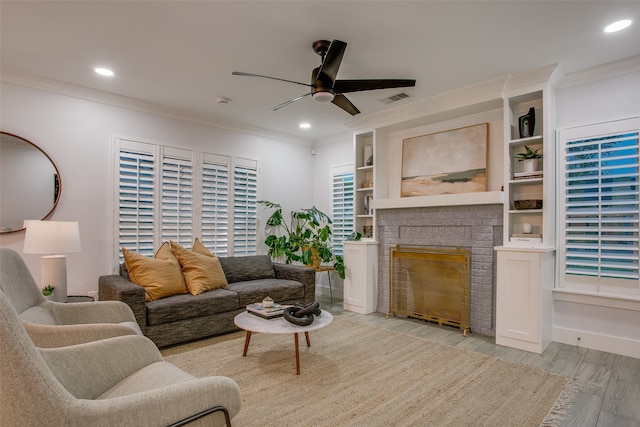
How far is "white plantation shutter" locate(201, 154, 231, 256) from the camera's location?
4.72 metres

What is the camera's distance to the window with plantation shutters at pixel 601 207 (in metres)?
3.10

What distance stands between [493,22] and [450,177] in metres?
1.96

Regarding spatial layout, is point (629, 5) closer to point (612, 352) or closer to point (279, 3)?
point (279, 3)

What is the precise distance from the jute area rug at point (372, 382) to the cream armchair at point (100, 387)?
0.78 meters

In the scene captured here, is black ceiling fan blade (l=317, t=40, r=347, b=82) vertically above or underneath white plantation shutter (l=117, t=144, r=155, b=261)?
above

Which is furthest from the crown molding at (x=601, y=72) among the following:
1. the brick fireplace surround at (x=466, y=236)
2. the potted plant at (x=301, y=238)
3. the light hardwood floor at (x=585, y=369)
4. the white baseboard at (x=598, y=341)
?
the potted plant at (x=301, y=238)

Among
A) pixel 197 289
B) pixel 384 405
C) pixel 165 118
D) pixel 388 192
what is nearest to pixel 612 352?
pixel 384 405

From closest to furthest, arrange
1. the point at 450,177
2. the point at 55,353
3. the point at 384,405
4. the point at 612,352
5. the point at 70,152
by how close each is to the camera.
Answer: the point at 55,353
the point at 384,405
the point at 612,352
the point at 70,152
the point at 450,177

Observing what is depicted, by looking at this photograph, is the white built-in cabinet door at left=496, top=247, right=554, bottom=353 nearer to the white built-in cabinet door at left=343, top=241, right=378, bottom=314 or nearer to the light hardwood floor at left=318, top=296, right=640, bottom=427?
the light hardwood floor at left=318, top=296, right=640, bottom=427

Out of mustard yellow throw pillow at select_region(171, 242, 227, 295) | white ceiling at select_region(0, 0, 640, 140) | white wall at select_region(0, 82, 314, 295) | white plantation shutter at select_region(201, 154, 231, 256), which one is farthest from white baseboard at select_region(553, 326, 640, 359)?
white wall at select_region(0, 82, 314, 295)

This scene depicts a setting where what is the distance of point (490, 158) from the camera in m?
3.96

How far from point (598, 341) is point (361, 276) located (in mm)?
2548

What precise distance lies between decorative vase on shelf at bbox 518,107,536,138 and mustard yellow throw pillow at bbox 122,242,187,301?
3.98 metres

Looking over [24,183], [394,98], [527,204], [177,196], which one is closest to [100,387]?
[24,183]
